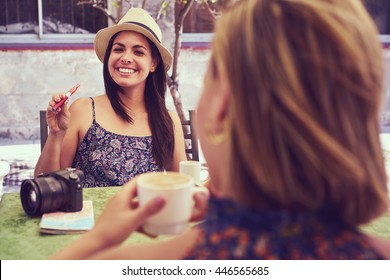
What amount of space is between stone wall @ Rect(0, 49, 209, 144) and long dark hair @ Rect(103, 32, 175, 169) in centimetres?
389

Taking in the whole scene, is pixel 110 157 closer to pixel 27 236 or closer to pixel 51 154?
pixel 51 154

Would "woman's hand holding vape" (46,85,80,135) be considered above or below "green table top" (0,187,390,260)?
above

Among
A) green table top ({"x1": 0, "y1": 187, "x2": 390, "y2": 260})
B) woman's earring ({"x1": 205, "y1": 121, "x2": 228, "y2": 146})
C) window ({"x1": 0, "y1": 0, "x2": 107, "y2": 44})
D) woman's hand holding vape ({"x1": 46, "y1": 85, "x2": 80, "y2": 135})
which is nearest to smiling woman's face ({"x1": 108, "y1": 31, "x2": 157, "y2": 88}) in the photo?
woman's hand holding vape ({"x1": 46, "y1": 85, "x2": 80, "y2": 135})

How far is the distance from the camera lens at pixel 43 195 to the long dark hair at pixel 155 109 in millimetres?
851

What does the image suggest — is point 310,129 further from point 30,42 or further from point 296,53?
point 30,42

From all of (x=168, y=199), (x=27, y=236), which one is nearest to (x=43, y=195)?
(x=27, y=236)

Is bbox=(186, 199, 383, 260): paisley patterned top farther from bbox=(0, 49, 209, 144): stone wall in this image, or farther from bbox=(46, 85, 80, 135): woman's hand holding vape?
bbox=(0, 49, 209, 144): stone wall

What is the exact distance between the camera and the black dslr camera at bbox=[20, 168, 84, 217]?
1.44 metres

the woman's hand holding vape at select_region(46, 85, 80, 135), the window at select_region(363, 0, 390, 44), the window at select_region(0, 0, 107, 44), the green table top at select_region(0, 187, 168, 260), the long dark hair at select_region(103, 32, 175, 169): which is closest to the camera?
the green table top at select_region(0, 187, 168, 260)

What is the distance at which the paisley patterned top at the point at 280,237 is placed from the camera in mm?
634

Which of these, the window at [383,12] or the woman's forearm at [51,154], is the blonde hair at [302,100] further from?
the window at [383,12]

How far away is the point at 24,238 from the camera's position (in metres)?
1.32

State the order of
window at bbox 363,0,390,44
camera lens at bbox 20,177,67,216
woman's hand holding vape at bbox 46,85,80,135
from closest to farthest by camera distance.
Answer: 1. camera lens at bbox 20,177,67,216
2. woman's hand holding vape at bbox 46,85,80,135
3. window at bbox 363,0,390,44

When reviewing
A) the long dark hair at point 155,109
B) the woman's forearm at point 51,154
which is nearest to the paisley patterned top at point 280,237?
the woman's forearm at point 51,154
